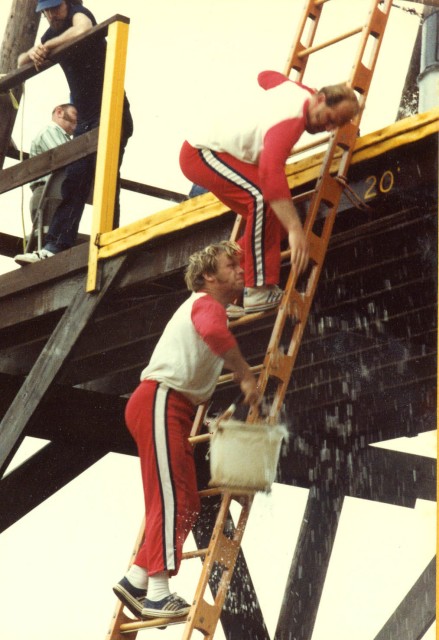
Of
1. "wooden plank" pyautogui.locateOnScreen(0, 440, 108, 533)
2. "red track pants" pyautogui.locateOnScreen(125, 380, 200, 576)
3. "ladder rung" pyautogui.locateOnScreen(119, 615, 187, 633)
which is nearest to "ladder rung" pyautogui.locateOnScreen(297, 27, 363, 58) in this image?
"red track pants" pyautogui.locateOnScreen(125, 380, 200, 576)

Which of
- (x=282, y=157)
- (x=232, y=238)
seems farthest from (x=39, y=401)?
(x=282, y=157)

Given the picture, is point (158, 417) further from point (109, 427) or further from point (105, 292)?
point (109, 427)

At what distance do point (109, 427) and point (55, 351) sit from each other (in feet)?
3.81

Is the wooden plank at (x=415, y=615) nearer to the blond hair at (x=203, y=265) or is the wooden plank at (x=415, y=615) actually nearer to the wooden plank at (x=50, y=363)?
the wooden plank at (x=50, y=363)

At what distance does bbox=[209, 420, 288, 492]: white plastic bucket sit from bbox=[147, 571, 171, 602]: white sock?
46cm

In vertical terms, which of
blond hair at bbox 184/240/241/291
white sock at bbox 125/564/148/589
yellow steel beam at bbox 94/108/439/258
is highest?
yellow steel beam at bbox 94/108/439/258

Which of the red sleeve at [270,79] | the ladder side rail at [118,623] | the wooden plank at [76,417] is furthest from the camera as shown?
the wooden plank at [76,417]

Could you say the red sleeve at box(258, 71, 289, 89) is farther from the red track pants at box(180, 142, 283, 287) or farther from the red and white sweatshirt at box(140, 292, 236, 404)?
the red and white sweatshirt at box(140, 292, 236, 404)

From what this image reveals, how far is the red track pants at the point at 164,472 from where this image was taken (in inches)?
204

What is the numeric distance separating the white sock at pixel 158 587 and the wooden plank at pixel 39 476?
2.99m

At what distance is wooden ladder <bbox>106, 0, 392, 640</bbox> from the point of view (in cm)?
511

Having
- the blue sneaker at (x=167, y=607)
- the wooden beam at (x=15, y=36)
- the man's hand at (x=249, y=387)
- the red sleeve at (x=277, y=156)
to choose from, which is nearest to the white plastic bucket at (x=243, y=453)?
the man's hand at (x=249, y=387)

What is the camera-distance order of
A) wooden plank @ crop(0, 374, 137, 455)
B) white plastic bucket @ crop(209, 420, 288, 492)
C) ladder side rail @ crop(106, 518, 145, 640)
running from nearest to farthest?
white plastic bucket @ crop(209, 420, 288, 492)
ladder side rail @ crop(106, 518, 145, 640)
wooden plank @ crop(0, 374, 137, 455)

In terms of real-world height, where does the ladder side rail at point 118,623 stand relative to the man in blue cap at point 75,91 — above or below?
below
